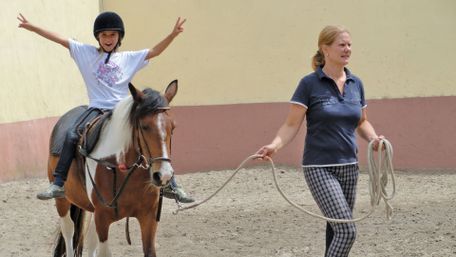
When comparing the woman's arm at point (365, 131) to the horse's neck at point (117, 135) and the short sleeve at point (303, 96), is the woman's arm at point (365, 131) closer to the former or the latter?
the short sleeve at point (303, 96)

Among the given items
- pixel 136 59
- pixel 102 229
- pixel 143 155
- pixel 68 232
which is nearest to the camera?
pixel 143 155

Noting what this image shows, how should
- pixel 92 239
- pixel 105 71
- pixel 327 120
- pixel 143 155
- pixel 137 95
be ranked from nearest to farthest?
pixel 327 120 < pixel 143 155 < pixel 137 95 < pixel 105 71 < pixel 92 239

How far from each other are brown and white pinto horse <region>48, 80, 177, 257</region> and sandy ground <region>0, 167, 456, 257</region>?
186 centimetres

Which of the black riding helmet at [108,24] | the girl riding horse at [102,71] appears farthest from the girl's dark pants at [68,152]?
the black riding helmet at [108,24]

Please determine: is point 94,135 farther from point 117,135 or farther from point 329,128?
point 329,128

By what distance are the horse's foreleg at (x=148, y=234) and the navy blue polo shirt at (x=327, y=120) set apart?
4.10 feet

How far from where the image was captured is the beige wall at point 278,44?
11.8 meters

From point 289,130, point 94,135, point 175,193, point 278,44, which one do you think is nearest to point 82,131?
point 94,135

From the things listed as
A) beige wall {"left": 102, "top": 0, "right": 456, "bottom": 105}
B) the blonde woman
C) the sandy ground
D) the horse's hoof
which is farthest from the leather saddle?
beige wall {"left": 102, "top": 0, "right": 456, "bottom": 105}

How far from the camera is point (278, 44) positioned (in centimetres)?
1221

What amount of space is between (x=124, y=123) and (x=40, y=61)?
21.2ft

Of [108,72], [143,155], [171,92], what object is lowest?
[143,155]

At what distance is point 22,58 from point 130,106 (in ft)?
20.1

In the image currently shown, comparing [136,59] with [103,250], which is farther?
[136,59]
